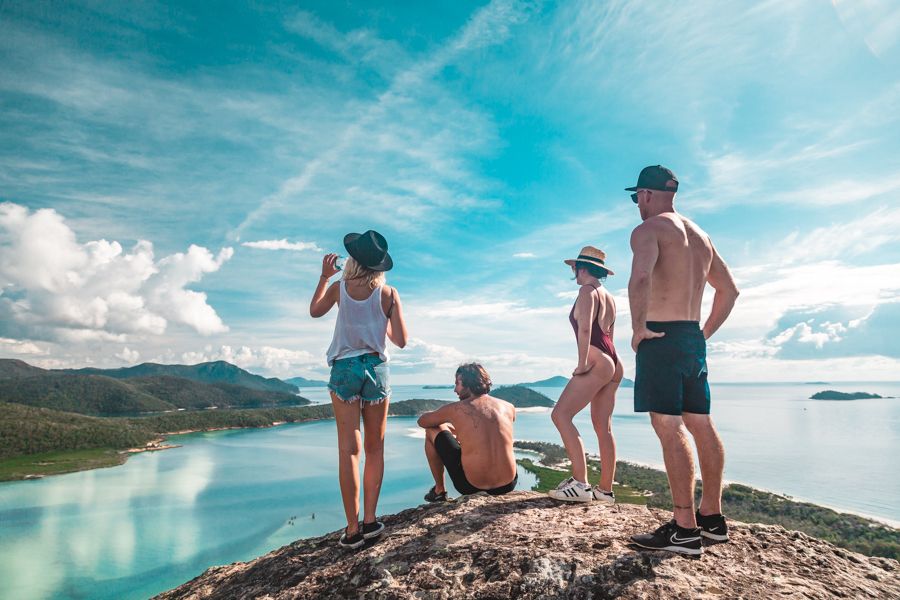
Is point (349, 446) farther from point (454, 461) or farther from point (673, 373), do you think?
point (673, 373)

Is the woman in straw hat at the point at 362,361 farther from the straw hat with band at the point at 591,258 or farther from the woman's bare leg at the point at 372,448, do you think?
the straw hat with band at the point at 591,258

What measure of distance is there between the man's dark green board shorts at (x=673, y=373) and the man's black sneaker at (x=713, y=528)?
2.87 feet

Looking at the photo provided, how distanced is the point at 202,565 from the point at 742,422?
135566 mm

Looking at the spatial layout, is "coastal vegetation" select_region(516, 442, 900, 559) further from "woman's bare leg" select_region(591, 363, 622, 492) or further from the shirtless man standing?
the shirtless man standing

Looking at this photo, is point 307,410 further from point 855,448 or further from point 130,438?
point 855,448

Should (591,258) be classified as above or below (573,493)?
above

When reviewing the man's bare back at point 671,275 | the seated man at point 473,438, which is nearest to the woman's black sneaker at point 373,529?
the seated man at point 473,438

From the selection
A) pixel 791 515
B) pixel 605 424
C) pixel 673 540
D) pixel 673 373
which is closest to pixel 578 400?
pixel 605 424

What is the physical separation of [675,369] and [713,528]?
4.30 feet

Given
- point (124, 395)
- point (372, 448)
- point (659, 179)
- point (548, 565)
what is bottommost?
point (124, 395)

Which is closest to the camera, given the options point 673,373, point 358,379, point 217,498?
point 673,373

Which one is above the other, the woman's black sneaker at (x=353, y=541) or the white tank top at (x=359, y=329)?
the white tank top at (x=359, y=329)

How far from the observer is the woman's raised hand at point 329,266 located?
450cm

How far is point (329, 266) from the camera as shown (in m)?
4.50
